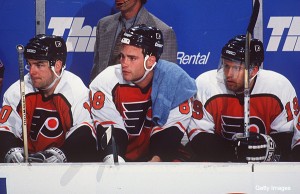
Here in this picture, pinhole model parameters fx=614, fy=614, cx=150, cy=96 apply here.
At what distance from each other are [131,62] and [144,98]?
0.23 meters

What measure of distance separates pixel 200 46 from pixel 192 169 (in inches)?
88.0

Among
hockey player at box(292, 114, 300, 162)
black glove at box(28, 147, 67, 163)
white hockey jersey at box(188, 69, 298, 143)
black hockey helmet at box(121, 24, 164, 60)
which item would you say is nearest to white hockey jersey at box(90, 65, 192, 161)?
white hockey jersey at box(188, 69, 298, 143)

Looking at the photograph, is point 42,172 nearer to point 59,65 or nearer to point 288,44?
point 59,65

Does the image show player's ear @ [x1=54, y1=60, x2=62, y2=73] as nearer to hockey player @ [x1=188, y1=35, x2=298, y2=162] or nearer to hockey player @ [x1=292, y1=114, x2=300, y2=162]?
hockey player @ [x1=188, y1=35, x2=298, y2=162]

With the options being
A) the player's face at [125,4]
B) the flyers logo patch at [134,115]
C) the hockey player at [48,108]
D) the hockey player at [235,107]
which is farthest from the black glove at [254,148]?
the player's face at [125,4]

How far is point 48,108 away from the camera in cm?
368

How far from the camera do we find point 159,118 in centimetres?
357

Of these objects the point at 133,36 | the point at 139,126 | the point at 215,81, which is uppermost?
the point at 133,36

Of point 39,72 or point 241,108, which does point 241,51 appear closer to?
point 241,108

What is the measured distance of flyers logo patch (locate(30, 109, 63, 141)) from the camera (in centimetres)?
366

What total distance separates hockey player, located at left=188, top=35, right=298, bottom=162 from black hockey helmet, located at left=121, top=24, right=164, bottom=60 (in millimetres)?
345

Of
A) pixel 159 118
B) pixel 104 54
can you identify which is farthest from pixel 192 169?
pixel 104 54

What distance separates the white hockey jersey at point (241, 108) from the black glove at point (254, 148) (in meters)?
0.34

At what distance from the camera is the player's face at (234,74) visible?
355 centimetres
